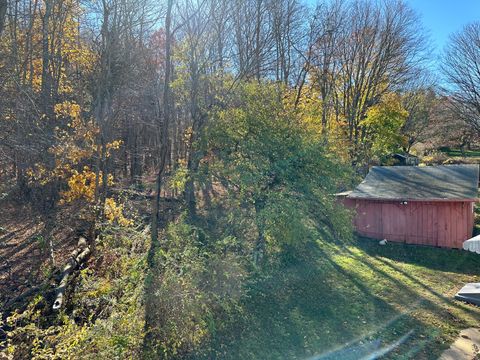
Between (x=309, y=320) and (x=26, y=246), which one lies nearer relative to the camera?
(x=309, y=320)

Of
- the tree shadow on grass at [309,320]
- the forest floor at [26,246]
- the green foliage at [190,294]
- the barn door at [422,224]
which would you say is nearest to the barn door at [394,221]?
the barn door at [422,224]

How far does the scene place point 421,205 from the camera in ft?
43.5

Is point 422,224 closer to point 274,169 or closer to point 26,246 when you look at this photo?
point 274,169

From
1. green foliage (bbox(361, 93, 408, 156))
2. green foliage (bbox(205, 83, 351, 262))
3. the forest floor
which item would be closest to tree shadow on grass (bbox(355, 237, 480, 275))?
green foliage (bbox(205, 83, 351, 262))

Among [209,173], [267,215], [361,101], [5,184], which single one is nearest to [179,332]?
[267,215]

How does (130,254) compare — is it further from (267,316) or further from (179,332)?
(267,316)

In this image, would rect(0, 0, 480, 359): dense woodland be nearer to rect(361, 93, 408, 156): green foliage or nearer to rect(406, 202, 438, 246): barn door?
rect(406, 202, 438, 246): barn door

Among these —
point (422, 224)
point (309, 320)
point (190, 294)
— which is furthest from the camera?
point (422, 224)

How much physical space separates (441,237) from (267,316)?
9.73 meters

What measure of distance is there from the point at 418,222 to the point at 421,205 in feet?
2.21

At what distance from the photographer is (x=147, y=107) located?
14469 mm

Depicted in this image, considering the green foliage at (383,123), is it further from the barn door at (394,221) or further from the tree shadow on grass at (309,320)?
the tree shadow on grass at (309,320)

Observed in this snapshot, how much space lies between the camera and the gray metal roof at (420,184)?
13117 mm

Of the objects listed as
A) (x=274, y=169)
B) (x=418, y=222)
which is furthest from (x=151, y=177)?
(x=418, y=222)
